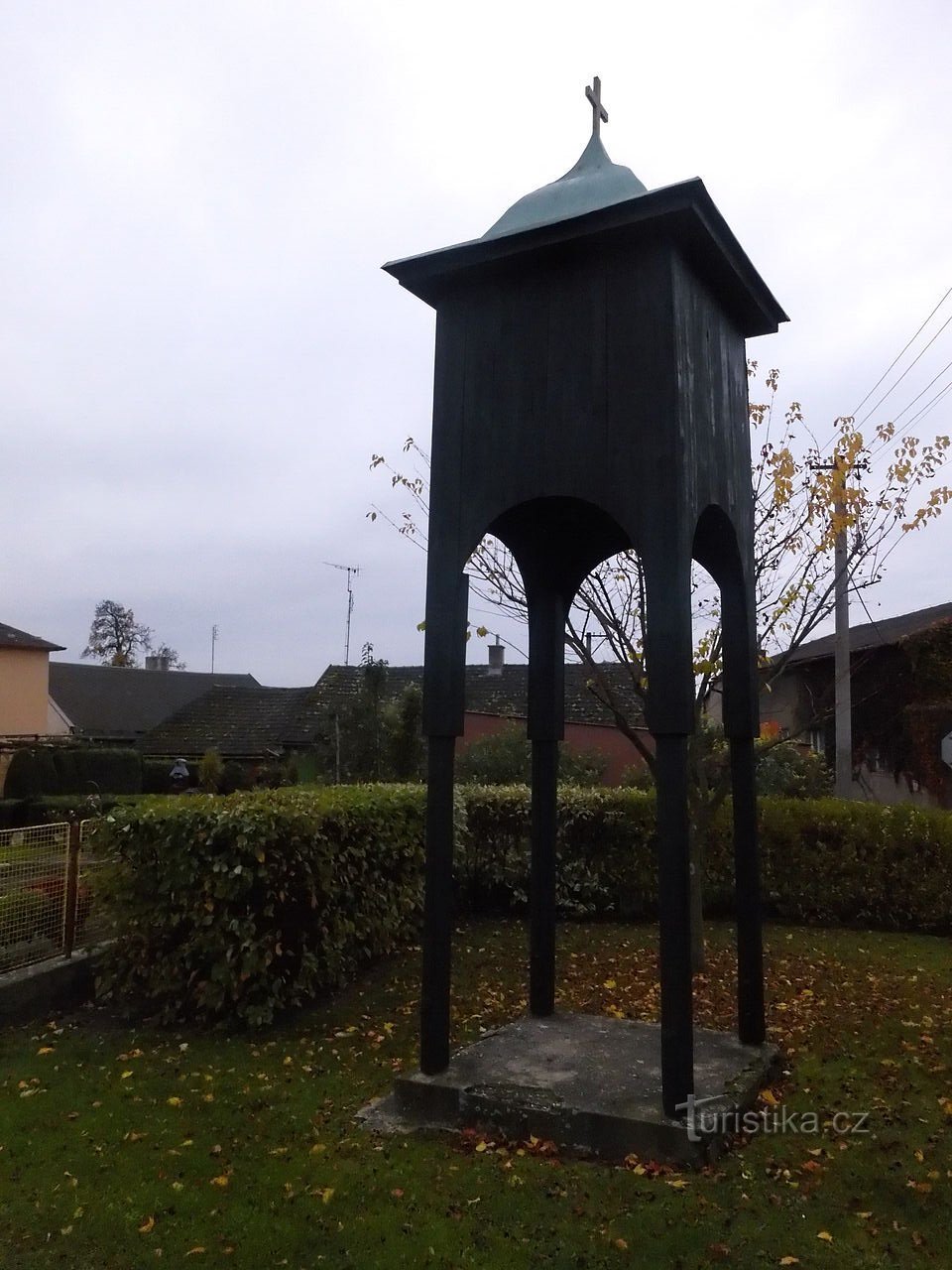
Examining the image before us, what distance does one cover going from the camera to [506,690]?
93.9ft

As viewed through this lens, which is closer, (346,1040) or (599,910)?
(346,1040)

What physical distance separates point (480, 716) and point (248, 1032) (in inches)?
671

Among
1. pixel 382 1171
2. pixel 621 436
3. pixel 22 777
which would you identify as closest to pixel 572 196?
pixel 621 436

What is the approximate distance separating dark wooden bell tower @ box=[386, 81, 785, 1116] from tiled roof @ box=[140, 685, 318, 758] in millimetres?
26000

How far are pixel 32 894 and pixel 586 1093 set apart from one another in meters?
4.66

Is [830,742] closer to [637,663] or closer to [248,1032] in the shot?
[637,663]

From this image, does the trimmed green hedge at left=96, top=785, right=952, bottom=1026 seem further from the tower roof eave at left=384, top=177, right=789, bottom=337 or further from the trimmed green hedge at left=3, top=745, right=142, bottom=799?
the trimmed green hedge at left=3, top=745, right=142, bottom=799

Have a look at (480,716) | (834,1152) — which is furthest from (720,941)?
(480,716)

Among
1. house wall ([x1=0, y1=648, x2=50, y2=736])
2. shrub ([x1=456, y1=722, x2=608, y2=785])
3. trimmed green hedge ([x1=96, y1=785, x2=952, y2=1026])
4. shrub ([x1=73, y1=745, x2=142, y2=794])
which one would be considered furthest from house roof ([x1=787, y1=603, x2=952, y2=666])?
house wall ([x1=0, y1=648, x2=50, y2=736])

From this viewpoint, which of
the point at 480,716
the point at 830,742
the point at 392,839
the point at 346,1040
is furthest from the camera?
the point at 480,716

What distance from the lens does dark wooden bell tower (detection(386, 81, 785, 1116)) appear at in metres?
4.59

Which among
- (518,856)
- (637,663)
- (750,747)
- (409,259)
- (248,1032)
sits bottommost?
(248,1032)

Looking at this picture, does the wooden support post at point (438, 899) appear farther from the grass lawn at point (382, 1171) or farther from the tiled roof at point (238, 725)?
the tiled roof at point (238, 725)

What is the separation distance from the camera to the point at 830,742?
799 inches
